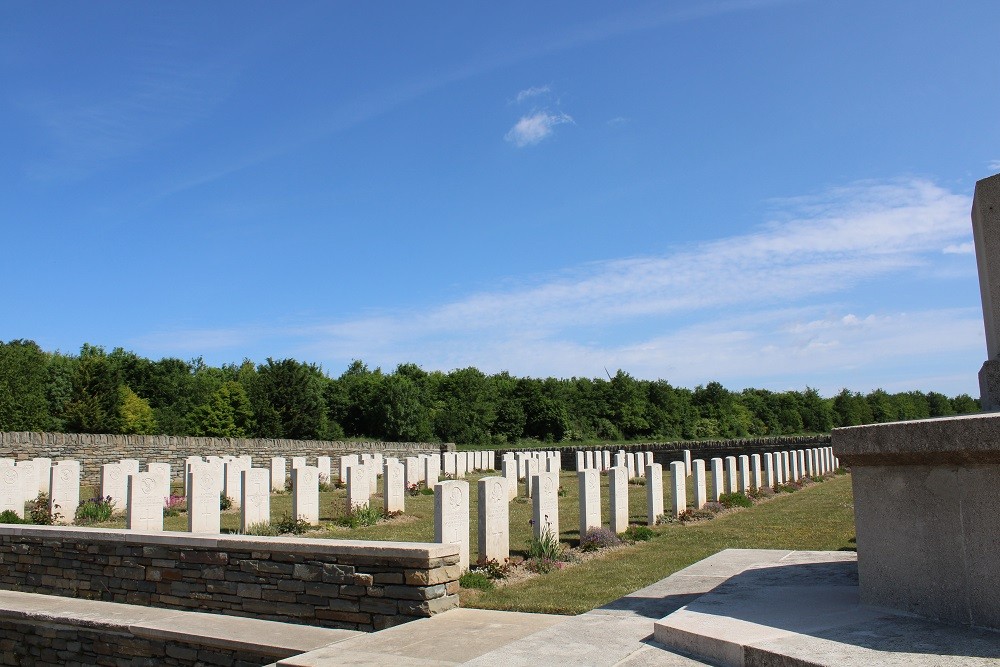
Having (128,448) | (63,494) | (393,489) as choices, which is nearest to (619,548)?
(393,489)

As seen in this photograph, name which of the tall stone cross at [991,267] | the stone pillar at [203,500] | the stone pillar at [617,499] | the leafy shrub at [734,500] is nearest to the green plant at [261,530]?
the stone pillar at [203,500]

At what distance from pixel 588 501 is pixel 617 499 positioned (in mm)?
1082

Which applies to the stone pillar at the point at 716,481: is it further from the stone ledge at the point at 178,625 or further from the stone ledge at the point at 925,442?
the stone ledge at the point at 925,442

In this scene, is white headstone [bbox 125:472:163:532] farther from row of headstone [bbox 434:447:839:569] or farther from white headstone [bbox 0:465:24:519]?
row of headstone [bbox 434:447:839:569]

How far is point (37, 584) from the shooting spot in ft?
27.8

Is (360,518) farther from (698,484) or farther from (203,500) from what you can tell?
(698,484)

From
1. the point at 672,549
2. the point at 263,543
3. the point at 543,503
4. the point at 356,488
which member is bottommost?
the point at 672,549

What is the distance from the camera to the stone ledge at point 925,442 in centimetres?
338

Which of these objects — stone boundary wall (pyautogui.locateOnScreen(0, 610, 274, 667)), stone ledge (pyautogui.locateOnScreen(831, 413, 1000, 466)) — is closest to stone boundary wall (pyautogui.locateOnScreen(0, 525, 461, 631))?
stone boundary wall (pyautogui.locateOnScreen(0, 610, 274, 667))

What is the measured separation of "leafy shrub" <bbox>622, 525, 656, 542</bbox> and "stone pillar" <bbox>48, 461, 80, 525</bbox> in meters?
10.2

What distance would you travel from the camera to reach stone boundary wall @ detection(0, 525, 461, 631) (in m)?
6.04

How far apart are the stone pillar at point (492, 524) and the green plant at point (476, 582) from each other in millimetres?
727

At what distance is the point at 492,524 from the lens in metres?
8.98

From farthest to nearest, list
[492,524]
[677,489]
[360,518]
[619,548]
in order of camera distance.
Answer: [677,489], [360,518], [619,548], [492,524]
